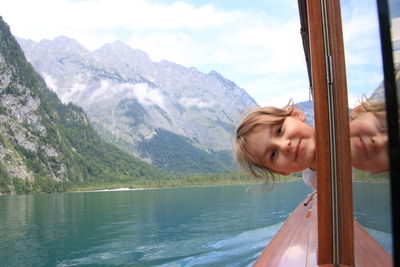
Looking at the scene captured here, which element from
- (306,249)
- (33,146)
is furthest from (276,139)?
(33,146)

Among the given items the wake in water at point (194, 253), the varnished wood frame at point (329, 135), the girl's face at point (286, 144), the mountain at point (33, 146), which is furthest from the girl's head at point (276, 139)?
the mountain at point (33, 146)

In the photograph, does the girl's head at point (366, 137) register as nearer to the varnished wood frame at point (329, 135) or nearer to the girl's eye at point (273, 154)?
the varnished wood frame at point (329, 135)

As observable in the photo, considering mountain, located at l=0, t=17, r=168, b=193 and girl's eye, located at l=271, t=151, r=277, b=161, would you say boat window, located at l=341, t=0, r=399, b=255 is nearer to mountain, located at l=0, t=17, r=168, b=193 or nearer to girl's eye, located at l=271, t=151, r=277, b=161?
girl's eye, located at l=271, t=151, r=277, b=161

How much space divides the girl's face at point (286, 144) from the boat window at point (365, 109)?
26cm

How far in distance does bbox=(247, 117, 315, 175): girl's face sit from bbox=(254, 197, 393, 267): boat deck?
1.02 feet

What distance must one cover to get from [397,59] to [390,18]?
0.07 meters

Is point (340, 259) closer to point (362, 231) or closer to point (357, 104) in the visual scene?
point (362, 231)

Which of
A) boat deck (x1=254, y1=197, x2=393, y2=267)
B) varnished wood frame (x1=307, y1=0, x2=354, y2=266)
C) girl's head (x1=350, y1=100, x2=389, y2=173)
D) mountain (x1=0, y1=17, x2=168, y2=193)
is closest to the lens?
girl's head (x1=350, y1=100, x2=389, y2=173)

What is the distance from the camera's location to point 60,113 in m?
137

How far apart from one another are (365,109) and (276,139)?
2.04 ft

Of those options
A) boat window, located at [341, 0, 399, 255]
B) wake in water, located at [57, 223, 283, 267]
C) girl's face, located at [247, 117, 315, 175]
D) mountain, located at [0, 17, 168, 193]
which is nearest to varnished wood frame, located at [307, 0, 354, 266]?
boat window, located at [341, 0, 399, 255]

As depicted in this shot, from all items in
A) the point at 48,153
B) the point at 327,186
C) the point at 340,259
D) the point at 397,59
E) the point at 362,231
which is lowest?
the point at 340,259

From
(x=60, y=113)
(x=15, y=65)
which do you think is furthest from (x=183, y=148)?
(x=15, y=65)

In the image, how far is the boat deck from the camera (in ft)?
3.71
